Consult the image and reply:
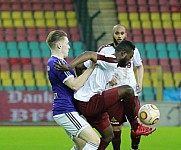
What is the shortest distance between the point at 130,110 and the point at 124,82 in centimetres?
82

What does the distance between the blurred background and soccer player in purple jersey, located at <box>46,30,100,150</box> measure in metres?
11.5

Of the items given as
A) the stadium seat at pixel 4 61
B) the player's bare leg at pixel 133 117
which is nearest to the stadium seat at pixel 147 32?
the stadium seat at pixel 4 61

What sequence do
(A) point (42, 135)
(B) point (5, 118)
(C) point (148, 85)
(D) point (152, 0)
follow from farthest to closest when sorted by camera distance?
(D) point (152, 0)
(C) point (148, 85)
(B) point (5, 118)
(A) point (42, 135)

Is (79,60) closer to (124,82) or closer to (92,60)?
(92,60)

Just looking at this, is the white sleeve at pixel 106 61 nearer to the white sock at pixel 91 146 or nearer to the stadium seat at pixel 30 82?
the white sock at pixel 91 146

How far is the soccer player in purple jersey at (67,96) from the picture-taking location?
6805 mm

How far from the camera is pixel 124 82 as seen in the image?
8883 millimetres

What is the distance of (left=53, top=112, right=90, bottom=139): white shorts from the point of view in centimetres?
684

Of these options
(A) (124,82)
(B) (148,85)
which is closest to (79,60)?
(A) (124,82)

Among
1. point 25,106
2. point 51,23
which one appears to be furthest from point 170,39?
point 25,106

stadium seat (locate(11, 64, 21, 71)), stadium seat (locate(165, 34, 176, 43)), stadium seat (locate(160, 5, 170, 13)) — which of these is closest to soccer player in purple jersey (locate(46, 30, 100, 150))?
stadium seat (locate(11, 64, 21, 71))

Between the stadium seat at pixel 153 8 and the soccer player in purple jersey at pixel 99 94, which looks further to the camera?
the stadium seat at pixel 153 8

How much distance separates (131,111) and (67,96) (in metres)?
1.43

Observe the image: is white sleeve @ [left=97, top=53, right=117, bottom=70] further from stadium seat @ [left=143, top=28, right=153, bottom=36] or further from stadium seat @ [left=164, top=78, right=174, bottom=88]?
stadium seat @ [left=143, top=28, right=153, bottom=36]
